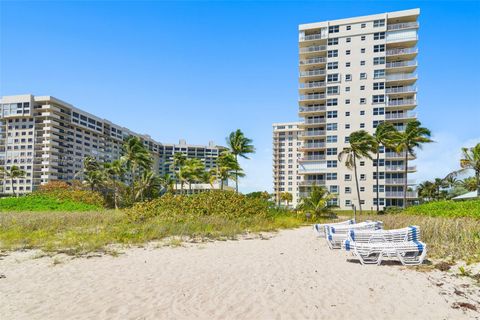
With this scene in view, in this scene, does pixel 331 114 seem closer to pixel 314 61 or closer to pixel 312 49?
pixel 314 61

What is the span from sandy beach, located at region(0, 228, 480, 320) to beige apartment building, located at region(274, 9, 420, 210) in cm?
4856

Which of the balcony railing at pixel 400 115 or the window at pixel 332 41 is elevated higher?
the window at pixel 332 41

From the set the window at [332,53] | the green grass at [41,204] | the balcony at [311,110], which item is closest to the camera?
the green grass at [41,204]

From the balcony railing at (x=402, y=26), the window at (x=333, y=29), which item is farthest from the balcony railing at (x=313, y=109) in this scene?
the balcony railing at (x=402, y=26)

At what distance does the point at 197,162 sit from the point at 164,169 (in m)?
86.7

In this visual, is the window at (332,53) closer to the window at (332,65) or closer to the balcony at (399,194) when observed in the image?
the window at (332,65)

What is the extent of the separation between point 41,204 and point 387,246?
4333cm

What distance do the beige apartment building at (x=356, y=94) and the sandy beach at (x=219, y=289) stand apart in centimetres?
4856

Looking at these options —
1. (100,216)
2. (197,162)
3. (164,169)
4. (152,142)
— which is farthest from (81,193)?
(164,169)

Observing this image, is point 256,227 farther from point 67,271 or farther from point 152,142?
point 152,142

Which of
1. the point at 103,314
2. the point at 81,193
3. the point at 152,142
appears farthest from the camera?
the point at 152,142

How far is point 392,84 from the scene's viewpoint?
2381 inches

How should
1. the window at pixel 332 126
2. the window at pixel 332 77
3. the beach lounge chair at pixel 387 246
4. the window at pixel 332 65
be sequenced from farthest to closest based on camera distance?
the window at pixel 332 65 → the window at pixel 332 77 → the window at pixel 332 126 → the beach lounge chair at pixel 387 246

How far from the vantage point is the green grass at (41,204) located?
40.8 m
